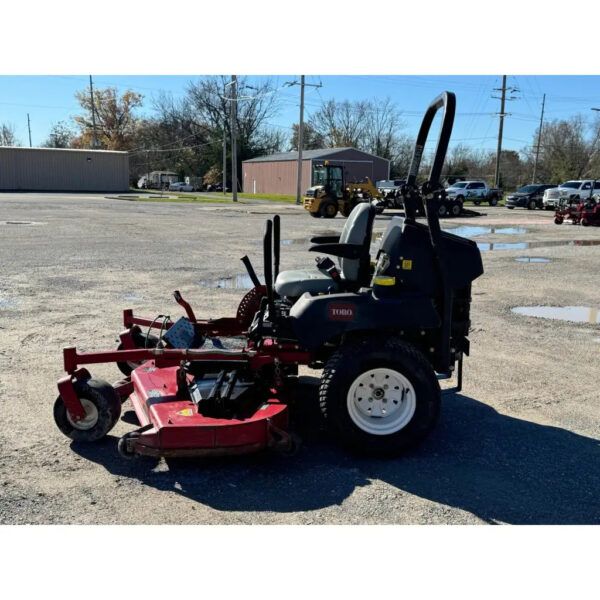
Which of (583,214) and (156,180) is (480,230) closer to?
(583,214)

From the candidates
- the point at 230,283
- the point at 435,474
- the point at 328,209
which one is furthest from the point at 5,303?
the point at 328,209

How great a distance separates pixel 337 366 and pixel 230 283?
6.19 meters

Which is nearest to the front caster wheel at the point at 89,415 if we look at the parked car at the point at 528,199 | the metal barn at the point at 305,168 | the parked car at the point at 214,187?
the parked car at the point at 528,199

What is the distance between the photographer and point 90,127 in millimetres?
76250

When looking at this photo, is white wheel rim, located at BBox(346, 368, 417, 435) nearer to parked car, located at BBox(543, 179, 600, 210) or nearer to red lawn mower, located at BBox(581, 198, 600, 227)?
red lawn mower, located at BBox(581, 198, 600, 227)

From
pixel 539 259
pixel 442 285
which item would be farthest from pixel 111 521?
pixel 539 259

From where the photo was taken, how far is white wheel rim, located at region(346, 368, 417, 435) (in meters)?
3.85

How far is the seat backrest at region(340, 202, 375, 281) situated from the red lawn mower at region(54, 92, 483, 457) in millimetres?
161

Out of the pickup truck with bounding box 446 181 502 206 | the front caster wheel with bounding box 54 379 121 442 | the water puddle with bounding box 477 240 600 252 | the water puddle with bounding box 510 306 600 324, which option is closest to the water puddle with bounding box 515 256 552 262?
the water puddle with bounding box 477 240 600 252

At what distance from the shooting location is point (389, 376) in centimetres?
389

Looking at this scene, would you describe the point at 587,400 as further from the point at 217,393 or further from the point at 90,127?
the point at 90,127

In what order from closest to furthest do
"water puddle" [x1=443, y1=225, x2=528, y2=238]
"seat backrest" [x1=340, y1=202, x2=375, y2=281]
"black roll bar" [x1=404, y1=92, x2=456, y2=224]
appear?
1. "black roll bar" [x1=404, y1=92, x2=456, y2=224]
2. "seat backrest" [x1=340, y1=202, x2=375, y2=281]
3. "water puddle" [x1=443, y1=225, x2=528, y2=238]

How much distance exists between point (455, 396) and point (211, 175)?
68.7 meters

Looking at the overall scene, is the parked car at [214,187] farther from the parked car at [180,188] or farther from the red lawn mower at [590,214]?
the red lawn mower at [590,214]
